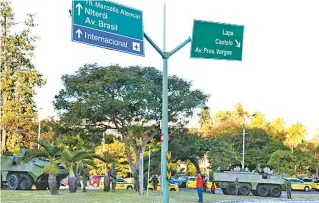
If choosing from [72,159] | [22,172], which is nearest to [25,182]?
[22,172]

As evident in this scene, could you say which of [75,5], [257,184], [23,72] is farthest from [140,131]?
[75,5]

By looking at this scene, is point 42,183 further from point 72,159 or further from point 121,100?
point 121,100

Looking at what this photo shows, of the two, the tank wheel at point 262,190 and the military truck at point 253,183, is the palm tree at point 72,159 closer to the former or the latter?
the military truck at point 253,183

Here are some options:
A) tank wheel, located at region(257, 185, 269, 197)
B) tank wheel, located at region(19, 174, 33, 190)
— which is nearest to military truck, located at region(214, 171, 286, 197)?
tank wheel, located at region(257, 185, 269, 197)

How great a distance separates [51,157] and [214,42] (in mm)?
15515

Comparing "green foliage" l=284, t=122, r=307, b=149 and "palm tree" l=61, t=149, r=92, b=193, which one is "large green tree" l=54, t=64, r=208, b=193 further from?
"green foliage" l=284, t=122, r=307, b=149

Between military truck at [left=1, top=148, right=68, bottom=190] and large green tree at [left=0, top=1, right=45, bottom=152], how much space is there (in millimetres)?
10169

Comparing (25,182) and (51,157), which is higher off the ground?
(51,157)

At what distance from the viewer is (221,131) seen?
78.9m

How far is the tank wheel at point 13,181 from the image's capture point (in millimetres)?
33688

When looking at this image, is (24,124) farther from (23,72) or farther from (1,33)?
(1,33)

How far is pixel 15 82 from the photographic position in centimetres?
4512

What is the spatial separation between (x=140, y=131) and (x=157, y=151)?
21.7ft

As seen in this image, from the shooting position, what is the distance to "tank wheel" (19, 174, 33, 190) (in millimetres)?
33719
